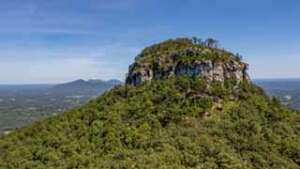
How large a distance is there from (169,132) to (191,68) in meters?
14.5

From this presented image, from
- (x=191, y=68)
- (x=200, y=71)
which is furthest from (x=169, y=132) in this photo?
(x=191, y=68)

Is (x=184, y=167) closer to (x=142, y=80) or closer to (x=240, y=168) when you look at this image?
(x=240, y=168)

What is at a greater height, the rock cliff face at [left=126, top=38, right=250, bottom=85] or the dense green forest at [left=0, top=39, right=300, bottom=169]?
the rock cliff face at [left=126, top=38, right=250, bottom=85]

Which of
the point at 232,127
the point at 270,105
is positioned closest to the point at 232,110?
the point at 232,127

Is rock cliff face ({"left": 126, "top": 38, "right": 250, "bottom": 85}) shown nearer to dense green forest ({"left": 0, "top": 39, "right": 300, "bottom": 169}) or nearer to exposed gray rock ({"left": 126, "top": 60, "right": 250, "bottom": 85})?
exposed gray rock ({"left": 126, "top": 60, "right": 250, "bottom": 85})

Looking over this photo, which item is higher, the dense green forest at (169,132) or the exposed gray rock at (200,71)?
the exposed gray rock at (200,71)

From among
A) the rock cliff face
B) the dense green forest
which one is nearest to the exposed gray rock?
the rock cliff face

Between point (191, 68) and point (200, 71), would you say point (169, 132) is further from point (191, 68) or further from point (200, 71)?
point (191, 68)

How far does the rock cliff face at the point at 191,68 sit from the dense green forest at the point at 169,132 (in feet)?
4.12

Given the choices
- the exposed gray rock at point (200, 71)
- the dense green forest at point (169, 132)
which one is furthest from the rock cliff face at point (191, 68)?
the dense green forest at point (169, 132)

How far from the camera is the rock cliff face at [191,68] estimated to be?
61.2 m

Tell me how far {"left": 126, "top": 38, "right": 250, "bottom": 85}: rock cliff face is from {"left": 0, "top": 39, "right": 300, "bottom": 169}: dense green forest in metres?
1.25

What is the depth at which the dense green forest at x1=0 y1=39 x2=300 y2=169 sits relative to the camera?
Answer: 45.4 m

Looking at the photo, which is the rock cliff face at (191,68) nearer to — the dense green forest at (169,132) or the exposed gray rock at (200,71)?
the exposed gray rock at (200,71)
